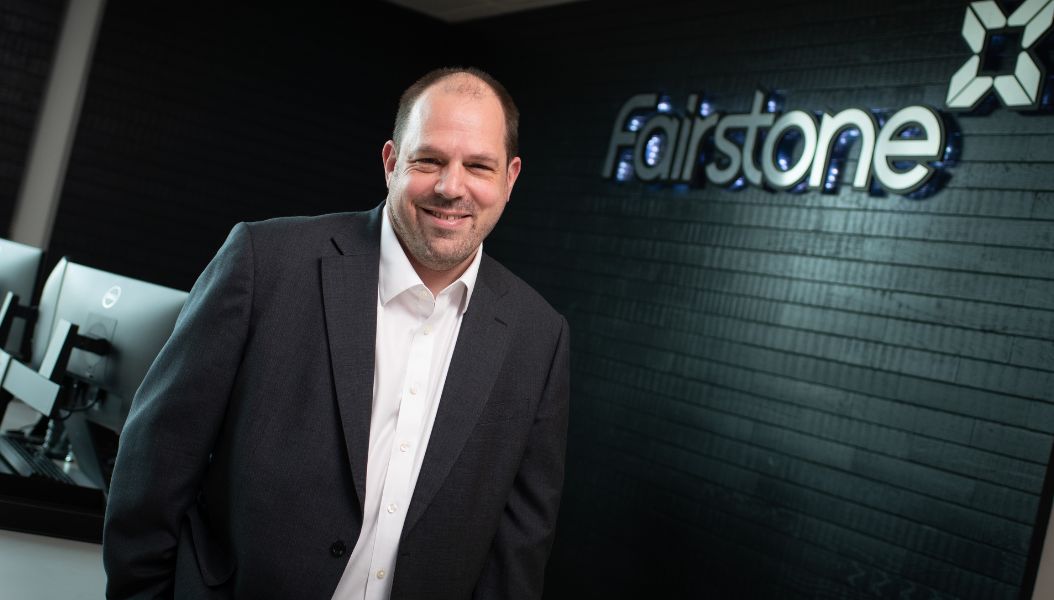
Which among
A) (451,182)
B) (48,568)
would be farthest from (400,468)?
(48,568)

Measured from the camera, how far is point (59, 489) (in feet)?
7.13

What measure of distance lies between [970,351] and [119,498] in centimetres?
283

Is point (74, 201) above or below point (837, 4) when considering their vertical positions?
below

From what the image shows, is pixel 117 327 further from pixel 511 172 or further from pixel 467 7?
pixel 467 7

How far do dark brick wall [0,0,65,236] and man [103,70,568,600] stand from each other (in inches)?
183

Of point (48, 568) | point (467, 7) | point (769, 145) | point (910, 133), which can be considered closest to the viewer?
point (48, 568)

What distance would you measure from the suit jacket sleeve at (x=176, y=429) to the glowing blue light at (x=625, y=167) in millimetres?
3648

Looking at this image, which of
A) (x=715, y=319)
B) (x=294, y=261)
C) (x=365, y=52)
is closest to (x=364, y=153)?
(x=365, y=52)

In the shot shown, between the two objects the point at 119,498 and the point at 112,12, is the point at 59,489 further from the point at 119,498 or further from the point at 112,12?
the point at 112,12

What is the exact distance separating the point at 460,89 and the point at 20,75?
4.86 m

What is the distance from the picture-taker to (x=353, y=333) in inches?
61.1

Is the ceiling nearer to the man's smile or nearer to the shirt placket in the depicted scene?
the man's smile

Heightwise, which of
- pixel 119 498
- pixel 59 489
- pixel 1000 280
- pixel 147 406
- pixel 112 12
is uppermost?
pixel 112 12

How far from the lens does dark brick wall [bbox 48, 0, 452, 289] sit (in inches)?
225
